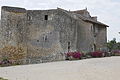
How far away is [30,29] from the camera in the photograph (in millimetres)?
39750

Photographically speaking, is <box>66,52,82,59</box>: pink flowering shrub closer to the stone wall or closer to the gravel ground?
the stone wall

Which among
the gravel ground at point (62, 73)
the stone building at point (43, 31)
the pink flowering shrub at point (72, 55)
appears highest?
the stone building at point (43, 31)

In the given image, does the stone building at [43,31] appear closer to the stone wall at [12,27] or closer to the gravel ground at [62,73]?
the stone wall at [12,27]

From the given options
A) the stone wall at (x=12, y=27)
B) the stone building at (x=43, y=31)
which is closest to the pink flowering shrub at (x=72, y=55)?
the stone building at (x=43, y=31)

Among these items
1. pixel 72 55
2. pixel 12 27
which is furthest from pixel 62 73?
pixel 12 27

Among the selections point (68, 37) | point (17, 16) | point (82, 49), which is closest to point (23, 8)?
point (17, 16)

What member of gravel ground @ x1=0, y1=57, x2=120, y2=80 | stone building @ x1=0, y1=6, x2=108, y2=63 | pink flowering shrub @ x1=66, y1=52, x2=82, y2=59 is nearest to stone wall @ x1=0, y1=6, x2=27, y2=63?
stone building @ x1=0, y1=6, x2=108, y2=63

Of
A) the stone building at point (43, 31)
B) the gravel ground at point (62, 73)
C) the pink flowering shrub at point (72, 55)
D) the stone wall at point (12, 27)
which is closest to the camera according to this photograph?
the gravel ground at point (62, 73)

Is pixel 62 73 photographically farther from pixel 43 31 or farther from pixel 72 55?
pixel 43 31

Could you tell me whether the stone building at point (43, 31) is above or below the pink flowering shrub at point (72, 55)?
above

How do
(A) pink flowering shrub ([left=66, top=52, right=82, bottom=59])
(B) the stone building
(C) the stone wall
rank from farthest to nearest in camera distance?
1. (B) the stone building
2. (C) the stone wall
3. (A) pink flowering shrub ([left=66, top=52, right=82, bottom=59])

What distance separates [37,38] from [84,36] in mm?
7072

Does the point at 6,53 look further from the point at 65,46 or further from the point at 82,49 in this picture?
the point at 82,49

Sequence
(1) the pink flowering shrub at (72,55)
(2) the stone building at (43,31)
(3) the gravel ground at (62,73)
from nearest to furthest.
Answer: (3) the gravel ground at (62,73), (1) the pink flowering shrub at (72,55), (2) the stone building at (43,31)
